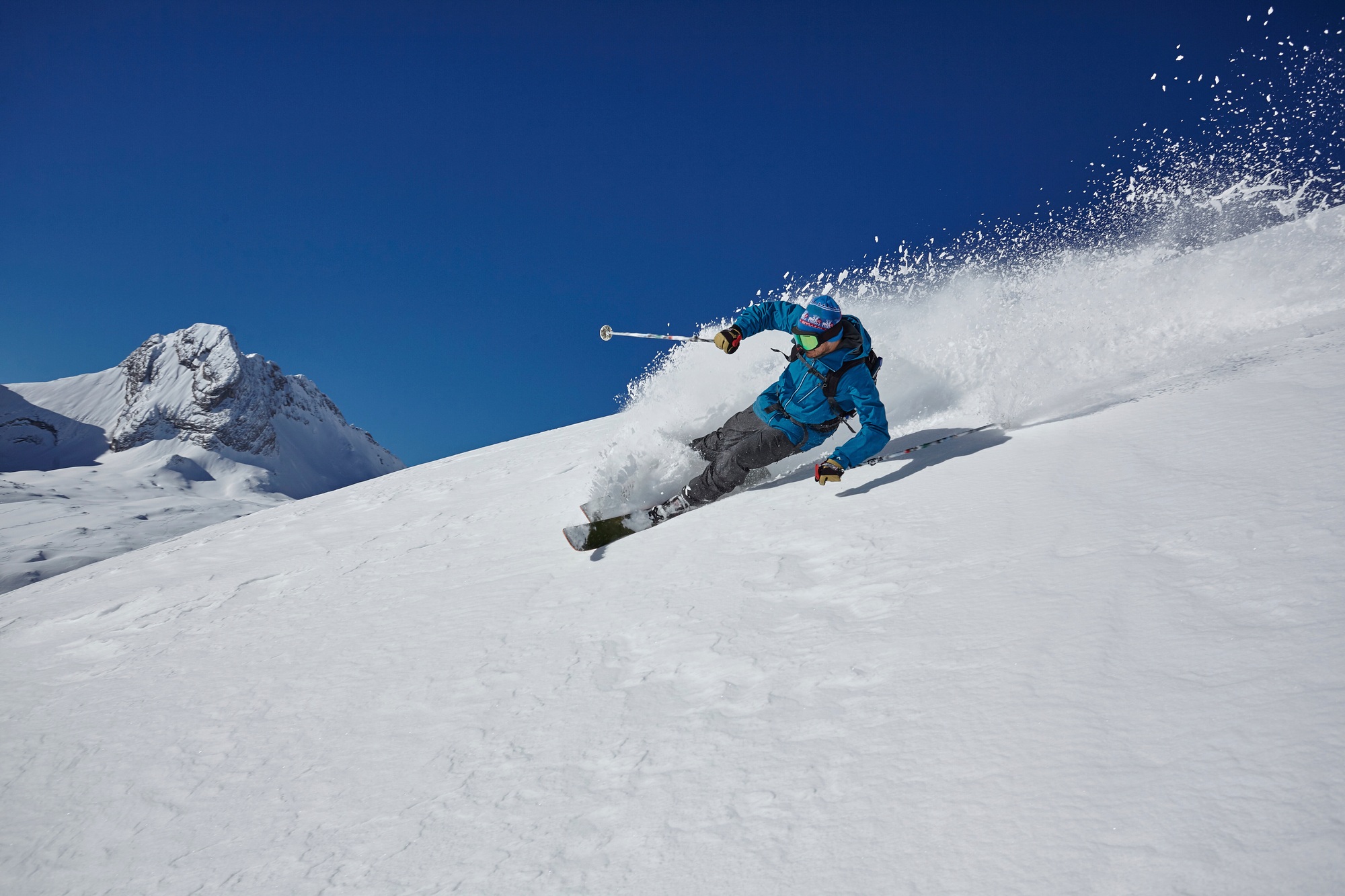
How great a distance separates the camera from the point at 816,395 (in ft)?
17.8

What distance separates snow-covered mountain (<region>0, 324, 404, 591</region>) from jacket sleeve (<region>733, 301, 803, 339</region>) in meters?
82.0

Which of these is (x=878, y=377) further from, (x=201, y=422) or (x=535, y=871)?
(x=201, y=422)

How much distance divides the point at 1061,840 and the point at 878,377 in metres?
6.35

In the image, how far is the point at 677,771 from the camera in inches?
91.0

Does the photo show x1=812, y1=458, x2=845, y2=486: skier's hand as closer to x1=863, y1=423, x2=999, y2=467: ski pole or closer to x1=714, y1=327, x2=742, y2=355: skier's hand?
x1=863, y1=423, x2=999, y2=467: ski pole

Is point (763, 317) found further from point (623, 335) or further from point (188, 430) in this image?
point (188, 430)

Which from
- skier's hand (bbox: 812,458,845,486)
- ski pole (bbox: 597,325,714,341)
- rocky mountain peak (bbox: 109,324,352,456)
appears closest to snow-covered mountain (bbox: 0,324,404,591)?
rocky mountain peak (bbox: 109,324,352,456)

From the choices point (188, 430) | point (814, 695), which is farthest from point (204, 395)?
point (814, 695)

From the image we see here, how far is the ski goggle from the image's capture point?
518 cm

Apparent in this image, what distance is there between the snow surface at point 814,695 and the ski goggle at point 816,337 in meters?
1.22

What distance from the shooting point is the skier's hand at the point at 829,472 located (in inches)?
189

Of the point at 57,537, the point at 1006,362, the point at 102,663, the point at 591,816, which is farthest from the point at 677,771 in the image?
the point at 57,537

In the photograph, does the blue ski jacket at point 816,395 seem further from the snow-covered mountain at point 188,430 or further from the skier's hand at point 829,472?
the snow-covered mountain at point 188,430

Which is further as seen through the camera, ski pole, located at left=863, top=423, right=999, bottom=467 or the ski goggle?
ski pole, located at left=863, top=423, right=999, bottom=467
